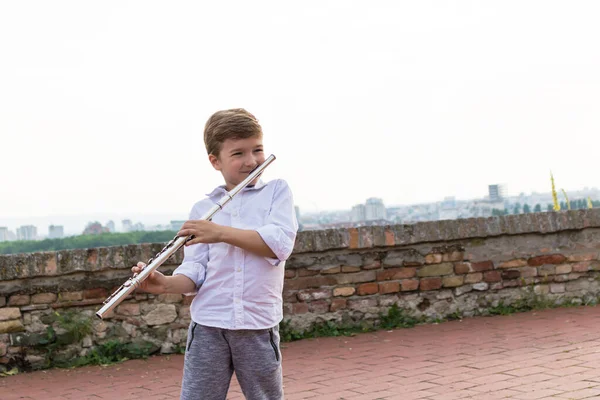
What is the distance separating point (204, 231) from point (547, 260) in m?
5.04

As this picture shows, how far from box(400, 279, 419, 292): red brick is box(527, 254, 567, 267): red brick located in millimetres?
1134

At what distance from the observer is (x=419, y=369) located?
181 inches

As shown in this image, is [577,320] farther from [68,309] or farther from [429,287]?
[68,309]

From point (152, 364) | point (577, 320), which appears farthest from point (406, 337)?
point (152, 364)

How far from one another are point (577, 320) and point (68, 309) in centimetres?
402

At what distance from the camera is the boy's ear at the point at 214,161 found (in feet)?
8.36

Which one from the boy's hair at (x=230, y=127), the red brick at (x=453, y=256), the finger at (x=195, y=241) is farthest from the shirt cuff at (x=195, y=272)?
the red brick at (x=453, y=256)

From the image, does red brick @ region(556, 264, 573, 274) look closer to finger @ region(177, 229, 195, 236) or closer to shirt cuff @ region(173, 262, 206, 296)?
shirt cuff @ region(173, 262, 206, 296)

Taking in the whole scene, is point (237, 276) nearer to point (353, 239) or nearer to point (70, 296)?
point (70, 296)

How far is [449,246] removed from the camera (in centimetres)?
642

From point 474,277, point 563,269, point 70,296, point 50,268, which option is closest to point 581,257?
point 563,269

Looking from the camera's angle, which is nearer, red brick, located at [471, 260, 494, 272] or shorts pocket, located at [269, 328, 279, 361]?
shorts pocket, located at [269, 328, 279, 361]

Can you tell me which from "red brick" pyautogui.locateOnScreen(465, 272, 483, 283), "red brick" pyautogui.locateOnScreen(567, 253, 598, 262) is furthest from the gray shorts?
"red brick" pyautogui.locateOnScreen(567, 253, 598, 262)

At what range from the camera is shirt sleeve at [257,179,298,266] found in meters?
2.39
